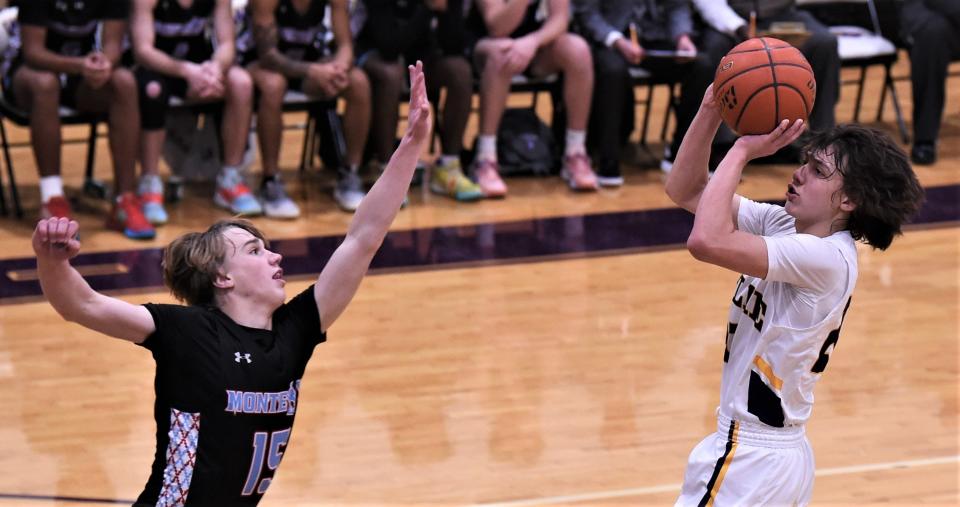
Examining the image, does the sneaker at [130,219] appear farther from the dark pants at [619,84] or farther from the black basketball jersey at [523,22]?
the dark pants at [619,84]

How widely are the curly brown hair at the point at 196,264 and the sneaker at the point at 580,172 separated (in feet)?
19.1

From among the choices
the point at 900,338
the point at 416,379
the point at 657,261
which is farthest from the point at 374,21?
the point at 900,338

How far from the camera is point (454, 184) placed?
9.12m

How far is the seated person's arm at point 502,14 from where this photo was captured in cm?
895

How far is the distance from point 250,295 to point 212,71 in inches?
199

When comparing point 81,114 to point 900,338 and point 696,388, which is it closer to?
point 696,388

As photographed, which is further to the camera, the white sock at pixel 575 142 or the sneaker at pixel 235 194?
the white sock at pixel 575 142

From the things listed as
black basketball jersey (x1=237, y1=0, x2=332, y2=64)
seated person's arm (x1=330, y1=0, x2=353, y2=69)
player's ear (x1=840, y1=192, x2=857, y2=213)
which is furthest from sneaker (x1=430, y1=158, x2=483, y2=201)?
player's ear (x1=840, y1=192, x2=857, y2=213)

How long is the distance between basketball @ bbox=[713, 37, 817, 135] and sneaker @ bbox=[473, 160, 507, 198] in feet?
17.9

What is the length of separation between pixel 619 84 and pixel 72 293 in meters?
6.50

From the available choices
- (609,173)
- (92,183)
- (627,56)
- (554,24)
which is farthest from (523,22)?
(92,183)

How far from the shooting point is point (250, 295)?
3520 mm

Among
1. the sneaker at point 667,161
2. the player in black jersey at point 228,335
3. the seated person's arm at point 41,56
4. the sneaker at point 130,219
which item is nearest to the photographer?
Answer: the player in black jersey at point 228,335

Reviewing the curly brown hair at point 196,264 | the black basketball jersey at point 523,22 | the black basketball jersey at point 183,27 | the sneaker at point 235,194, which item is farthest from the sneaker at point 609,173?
the curly brown hair at point 196,264
